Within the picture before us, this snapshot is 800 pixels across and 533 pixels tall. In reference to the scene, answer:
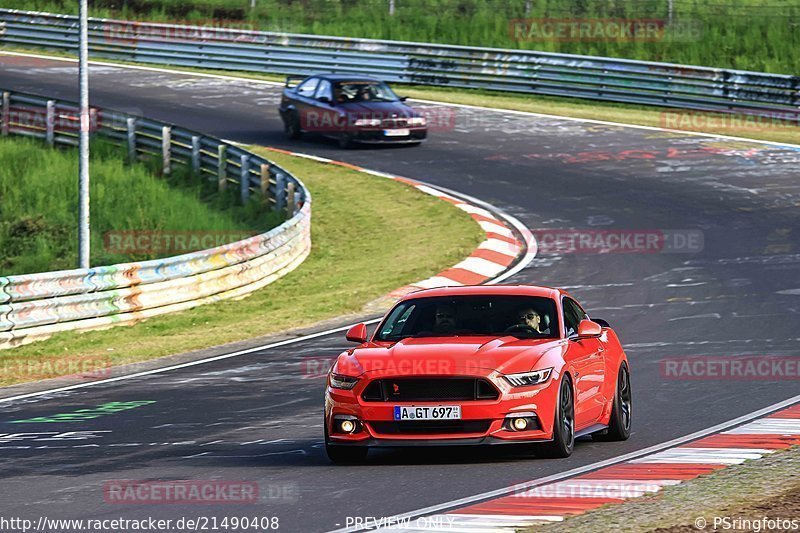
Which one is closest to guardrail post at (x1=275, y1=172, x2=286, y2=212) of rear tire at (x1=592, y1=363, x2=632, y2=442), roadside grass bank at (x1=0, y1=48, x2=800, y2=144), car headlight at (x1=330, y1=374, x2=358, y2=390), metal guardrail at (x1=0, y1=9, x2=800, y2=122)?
roadside grass bank at (x1=0, y1=48, x2=800, y2=144)

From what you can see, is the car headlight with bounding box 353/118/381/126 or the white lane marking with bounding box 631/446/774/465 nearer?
the white lane marking with bounding box 631/446/774/465

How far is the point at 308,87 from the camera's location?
1298 inches

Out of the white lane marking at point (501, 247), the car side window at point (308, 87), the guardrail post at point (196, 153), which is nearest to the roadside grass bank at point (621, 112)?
the car side window at point (308, 87)

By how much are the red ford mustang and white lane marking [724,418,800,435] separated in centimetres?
90

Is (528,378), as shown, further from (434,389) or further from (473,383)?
(434,389)

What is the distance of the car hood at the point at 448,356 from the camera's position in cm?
972

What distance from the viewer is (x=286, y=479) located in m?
9.39

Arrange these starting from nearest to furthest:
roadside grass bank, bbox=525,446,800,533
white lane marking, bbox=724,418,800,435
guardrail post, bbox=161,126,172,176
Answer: roadside grass bank, bbox=525,446,800,533
white lane marking, bbox=724,418,800,435
guardrail post, bbox=161,126,172,176

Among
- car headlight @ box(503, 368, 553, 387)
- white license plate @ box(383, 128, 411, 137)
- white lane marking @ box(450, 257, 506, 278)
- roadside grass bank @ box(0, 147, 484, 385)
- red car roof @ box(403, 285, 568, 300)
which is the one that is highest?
red car roof @ box(403, 285, 568, 300)

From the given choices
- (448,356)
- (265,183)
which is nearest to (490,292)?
(448,356)

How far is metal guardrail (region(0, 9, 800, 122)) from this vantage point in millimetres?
34250

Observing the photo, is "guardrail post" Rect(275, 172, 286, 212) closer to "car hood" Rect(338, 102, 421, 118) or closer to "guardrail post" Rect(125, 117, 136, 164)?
"car hood" Rect(338, 102, 421, 118)

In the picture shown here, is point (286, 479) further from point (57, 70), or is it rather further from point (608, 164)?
point (57, 70)

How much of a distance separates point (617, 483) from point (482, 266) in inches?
500
